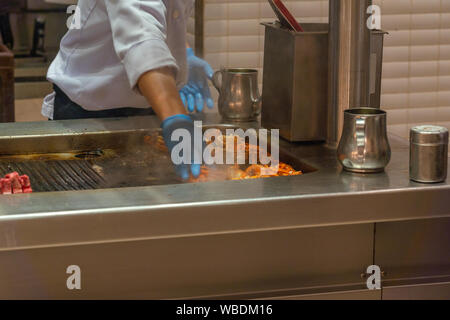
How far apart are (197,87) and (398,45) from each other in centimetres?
107

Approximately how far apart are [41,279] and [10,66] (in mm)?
2955

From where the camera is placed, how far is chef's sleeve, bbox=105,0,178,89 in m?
1.84

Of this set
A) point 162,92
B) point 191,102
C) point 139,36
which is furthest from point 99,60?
point 162,92

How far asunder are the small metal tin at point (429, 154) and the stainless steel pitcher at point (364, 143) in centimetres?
8

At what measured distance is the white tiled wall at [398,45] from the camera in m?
2.98

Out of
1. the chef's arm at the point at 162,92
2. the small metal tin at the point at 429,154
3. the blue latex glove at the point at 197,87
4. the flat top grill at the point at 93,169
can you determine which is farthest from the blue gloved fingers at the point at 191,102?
the small metal tin at the point at 429,154

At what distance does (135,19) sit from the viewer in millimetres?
1915

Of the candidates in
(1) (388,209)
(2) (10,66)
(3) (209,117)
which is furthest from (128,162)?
(2) (10,66)

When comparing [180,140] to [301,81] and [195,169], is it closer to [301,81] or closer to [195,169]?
[195,169]

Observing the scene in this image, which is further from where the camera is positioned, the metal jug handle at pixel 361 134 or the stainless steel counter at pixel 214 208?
the metal jug handle at pixel 361 134

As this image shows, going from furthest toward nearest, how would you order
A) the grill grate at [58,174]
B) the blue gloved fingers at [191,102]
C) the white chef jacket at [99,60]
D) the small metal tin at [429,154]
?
the blue gloved fingers at [191,102]
the white chef jacket at [99,60]
the grill grate at [58,174]
the small metal tin at [429,154]

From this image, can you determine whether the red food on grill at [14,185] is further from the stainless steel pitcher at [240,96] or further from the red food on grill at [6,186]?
the stainless steel pitcher at [240,96]

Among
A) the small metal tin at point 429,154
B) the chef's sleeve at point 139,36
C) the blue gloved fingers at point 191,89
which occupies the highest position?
the chef's sleeve at point 139,36

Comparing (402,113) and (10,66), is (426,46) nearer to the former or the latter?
→ (402,113)
